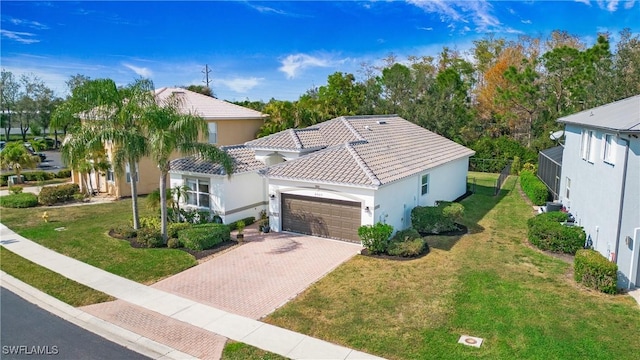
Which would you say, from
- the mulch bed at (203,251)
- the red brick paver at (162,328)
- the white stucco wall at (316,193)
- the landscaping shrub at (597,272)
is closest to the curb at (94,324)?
the red brick paver at (162,328)

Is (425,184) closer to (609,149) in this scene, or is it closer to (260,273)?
(609,149)

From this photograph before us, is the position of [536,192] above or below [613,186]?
below

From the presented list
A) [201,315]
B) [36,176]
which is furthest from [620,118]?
[36,176]

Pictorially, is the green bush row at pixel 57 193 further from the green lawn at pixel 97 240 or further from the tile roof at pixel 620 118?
the tile roof at pixel 620 118

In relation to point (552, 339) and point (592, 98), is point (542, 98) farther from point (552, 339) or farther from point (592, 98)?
point (552, 339)

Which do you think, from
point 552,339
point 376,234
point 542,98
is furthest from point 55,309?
point 542,98

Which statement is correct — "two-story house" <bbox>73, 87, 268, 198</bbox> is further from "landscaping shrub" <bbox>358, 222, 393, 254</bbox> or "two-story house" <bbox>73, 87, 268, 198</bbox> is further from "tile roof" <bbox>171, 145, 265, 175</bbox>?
"landscaping shrub" <bbox>358, 222, 393, 254</bbox>

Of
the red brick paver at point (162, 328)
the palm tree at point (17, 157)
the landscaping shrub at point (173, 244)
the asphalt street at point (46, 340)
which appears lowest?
the asphalt street at point (46, 340)
